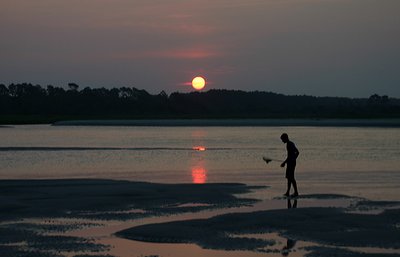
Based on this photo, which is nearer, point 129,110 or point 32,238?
point 32,238

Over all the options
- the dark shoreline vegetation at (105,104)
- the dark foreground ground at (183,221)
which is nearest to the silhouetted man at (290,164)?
the dark foreground ground at (183,221)

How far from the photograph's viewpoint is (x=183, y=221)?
54.9 ft

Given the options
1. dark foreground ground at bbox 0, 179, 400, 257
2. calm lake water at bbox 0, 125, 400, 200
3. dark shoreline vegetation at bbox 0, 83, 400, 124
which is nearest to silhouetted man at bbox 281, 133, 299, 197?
dark foreground ground at bbox 0, 179, 400, 257

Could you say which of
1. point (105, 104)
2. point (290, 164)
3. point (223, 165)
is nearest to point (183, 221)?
point (290, 164)

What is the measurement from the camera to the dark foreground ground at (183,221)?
46.1ft

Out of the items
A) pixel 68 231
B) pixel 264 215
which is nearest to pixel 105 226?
pixel 68 231

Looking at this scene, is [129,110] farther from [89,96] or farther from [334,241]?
[334,241]

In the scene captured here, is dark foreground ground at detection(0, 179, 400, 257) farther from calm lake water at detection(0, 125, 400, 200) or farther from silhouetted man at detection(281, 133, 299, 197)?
calm lake water at detection(0, 125, 400, 200)

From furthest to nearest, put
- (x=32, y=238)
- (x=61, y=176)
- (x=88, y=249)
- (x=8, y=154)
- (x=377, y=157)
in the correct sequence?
(x=8, y=154) < (x=377, y=157) < (x=61, y=176) < (x=32, y=238) < (x=88, y=249)

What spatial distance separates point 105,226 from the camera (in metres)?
16.4

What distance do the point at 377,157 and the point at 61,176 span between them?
53.3ft

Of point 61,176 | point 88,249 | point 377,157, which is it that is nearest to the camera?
point 88,249

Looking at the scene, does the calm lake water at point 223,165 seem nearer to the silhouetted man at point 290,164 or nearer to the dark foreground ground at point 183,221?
the silhouetted man at point 290,164

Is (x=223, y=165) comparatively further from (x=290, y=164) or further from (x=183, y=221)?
(x=183, y=221)
